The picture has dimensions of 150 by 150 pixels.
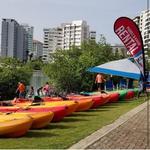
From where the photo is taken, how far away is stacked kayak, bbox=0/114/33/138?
31.1 ft

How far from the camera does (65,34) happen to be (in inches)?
4798

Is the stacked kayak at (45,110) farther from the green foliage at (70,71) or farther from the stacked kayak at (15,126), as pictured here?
the green foliage at (70,71)

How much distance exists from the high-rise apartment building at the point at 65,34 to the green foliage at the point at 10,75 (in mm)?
69637

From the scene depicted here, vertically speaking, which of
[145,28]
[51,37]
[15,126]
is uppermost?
[51,37]

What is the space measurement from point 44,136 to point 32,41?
127046 millimetres

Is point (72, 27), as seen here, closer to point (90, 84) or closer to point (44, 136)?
point (90, 84)

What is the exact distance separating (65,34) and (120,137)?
113445 millimetres

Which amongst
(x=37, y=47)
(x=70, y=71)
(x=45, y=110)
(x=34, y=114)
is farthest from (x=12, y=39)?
(x=34, y=114)

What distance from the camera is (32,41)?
136 meters

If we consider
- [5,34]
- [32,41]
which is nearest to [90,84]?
[5,34]

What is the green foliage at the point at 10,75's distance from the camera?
29.9m

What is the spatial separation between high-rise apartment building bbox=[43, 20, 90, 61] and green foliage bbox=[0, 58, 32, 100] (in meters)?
69.6

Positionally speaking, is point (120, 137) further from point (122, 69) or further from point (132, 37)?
point (122, 69)

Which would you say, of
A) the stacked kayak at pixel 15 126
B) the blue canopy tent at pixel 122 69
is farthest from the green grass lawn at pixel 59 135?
the blue canopy tent at pixel 122 69
